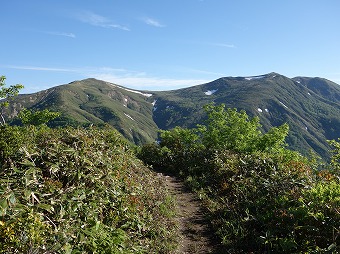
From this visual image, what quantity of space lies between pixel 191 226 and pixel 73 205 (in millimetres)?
5071

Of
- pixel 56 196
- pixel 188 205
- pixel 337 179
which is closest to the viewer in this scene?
pixel 56 196

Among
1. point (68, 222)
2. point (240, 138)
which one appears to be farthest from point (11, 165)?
point (240, 138)

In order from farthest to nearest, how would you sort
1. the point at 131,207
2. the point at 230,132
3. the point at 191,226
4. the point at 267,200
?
1. the point at 230,132
2. the point at 191,226
3. the point at 267,200
4. the point at 131,207

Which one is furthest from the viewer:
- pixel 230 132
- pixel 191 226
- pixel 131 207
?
pixel 230 132

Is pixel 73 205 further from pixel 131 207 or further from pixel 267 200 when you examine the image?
pixel 267 200

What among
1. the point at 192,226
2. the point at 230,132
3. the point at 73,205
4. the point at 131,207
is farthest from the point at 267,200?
the point at 230,132

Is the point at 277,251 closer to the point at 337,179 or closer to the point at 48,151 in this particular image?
the point at 337,179

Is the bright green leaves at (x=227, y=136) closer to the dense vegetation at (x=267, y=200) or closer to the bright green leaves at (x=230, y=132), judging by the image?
the bright green leaves at (x=230, y=132)

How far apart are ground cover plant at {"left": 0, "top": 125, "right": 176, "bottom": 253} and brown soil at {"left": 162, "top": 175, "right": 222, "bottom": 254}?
1.47 ft

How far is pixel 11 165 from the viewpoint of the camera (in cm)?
724

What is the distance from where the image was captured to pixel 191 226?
10273 millimetres

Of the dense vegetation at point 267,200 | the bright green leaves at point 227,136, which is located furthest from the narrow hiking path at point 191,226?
the bright green leaves at point 227,136

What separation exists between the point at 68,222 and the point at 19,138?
6196 millimetres

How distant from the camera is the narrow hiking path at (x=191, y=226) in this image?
8602mm
